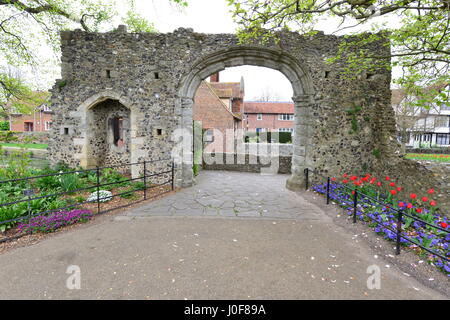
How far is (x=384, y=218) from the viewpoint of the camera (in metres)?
4.54

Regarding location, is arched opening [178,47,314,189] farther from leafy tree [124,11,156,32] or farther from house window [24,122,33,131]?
house window [24,122,33,131]

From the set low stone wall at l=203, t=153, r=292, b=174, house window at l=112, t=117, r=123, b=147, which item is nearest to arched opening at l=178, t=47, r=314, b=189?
house window at l=112, t=117, r=123, b=147

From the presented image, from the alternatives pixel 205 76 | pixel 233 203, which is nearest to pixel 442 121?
pixel 205 76

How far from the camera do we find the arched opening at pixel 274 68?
7.61m

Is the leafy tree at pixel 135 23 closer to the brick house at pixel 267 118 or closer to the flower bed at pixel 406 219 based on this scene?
the flower bed at pixel 406 219

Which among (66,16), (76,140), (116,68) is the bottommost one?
(76,140)

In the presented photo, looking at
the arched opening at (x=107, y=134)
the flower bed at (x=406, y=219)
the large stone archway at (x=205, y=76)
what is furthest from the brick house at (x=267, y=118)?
the flower bed at (x=406, y=219)

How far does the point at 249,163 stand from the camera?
12.6 metres

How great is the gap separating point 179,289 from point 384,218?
4.20 meters

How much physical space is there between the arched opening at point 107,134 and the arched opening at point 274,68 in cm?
265

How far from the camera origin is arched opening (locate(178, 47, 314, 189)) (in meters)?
7.61

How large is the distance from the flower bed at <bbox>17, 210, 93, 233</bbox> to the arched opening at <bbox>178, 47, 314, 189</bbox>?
366cm
